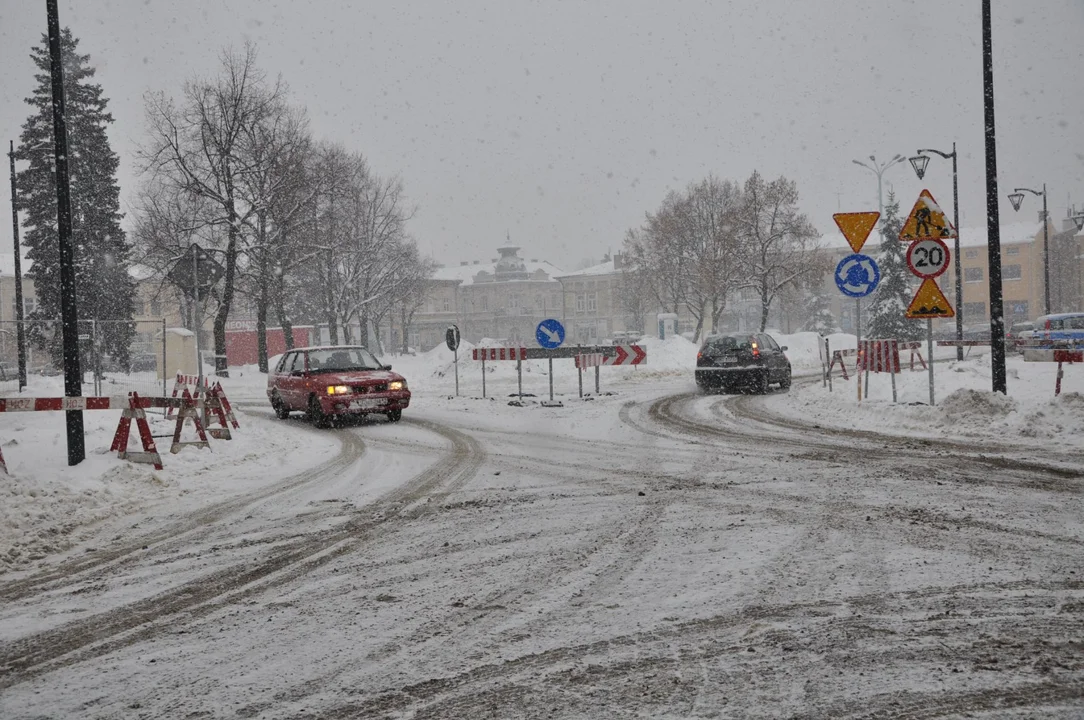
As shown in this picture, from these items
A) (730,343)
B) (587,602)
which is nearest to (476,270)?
(730,343)

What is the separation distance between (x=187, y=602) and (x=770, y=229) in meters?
45.1

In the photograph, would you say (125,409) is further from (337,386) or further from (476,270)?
(476,270)

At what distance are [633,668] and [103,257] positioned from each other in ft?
138

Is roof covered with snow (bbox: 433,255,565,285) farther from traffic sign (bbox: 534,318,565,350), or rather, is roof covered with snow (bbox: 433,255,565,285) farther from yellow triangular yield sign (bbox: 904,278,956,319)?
yellow triangular yield sign (bbox: 904,278,956,319)

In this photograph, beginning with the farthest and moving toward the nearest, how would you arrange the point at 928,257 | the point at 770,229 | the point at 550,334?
the point at 770,229 → the point at 550,334 → the point at 928,257

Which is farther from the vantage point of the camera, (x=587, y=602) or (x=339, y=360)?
(x=339, y=360)

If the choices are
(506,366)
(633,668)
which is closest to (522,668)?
(633,668)

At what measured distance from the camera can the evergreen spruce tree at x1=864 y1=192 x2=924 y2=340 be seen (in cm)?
5175

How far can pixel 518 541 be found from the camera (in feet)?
19.5

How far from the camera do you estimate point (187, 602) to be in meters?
4.75

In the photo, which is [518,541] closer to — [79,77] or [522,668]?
[522,668]

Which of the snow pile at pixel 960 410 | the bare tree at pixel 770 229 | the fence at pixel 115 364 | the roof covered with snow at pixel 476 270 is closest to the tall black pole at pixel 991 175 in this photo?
the snow pile at pixel 960 410

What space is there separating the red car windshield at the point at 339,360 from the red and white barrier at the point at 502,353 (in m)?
3.89

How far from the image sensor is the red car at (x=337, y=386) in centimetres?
1465
